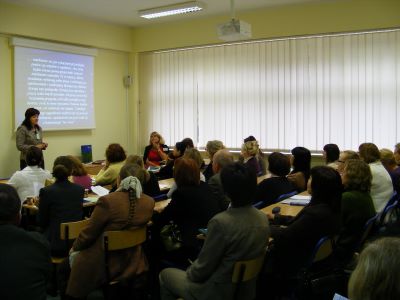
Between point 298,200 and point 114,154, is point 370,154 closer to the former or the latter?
point 298,200

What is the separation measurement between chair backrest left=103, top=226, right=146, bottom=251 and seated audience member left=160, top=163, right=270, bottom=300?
1.91 feet

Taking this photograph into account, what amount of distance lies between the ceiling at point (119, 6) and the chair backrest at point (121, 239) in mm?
4340

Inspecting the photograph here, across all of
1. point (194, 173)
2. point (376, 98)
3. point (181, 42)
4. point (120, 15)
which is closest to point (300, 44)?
point (376, 98)

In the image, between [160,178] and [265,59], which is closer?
[160,178]

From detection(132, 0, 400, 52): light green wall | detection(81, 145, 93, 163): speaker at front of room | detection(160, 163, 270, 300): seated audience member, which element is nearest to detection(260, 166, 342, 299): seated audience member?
detection(160, 163, 270, 300): seated audience member

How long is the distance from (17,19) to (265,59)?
3875 millimetres

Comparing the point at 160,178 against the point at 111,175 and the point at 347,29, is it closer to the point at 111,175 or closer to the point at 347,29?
the point at 111,175

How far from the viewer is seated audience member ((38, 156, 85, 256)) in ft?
10.9

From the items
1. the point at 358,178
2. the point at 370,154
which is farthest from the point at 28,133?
the point at 358,178

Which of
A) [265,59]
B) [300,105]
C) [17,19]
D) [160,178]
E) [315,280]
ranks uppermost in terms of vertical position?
[17,19]

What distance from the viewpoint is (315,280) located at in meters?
2.69

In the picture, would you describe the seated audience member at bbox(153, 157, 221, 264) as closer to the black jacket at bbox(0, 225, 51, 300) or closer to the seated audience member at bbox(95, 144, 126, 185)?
the black jacket at bbox(0, 225, 51, 300)

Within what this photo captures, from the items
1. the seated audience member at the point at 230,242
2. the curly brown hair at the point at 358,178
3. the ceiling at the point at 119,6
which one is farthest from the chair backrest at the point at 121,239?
the ceiling at the point at 119,6

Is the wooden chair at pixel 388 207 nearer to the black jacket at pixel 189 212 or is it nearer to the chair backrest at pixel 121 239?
the black jacket at pixel 189 212
